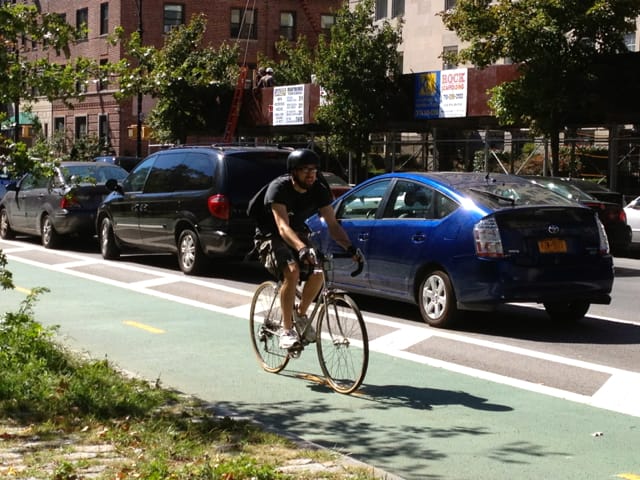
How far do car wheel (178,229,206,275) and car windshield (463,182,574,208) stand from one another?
5768mm

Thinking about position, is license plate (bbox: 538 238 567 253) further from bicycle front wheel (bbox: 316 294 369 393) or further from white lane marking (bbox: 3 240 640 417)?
bicycle front wheel (bbox: 316 294 369 393)

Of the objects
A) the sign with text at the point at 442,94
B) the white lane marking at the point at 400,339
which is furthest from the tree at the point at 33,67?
the sign with text at the point at 442,94

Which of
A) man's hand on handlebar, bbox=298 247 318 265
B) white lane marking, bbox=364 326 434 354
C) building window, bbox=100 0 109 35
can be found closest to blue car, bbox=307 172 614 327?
white lane marking, bbox=364 326 434 354

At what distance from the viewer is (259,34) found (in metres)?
62.9

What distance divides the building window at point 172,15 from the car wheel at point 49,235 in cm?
4042

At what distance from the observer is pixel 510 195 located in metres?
11.3

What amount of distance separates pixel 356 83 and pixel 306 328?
81.2 ft

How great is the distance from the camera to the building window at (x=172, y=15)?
60562mm

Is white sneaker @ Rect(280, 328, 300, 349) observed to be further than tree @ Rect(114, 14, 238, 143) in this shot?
No

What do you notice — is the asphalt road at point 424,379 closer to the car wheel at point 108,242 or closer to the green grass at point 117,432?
the green grass at point 117,432

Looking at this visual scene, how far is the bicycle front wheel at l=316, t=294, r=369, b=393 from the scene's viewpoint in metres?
7.89

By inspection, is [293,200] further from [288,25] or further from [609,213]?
[288,25]

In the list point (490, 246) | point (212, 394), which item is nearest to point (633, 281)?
point (490, 246)

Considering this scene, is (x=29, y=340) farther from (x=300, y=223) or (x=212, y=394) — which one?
(x=300, y=223)
